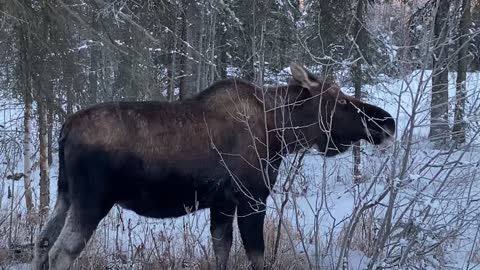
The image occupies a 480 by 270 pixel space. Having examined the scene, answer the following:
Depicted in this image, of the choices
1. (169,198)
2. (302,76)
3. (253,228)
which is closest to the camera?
(169,198)

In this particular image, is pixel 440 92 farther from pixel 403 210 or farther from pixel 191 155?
pixel 191 155

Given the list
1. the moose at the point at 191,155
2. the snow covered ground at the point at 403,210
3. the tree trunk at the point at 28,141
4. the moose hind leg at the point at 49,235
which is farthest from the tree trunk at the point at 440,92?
the tree trunk at the point at 28,141

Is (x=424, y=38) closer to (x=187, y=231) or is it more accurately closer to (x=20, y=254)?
(x=187, y=231)

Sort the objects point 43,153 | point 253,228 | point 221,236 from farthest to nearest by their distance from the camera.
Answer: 1. point 43,153
2. point 221,236
3. point 253,228

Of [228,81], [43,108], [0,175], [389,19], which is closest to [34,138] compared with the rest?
[43,108]

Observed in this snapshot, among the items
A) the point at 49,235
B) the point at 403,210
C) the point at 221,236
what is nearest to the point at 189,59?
the point at 221,236

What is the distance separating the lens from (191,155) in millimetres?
5230

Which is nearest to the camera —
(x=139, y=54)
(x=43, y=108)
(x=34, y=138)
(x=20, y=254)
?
(x=20, y=254)

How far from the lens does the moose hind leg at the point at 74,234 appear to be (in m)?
4.86

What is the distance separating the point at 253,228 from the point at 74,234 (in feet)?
5.08

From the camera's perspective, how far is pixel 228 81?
574cm

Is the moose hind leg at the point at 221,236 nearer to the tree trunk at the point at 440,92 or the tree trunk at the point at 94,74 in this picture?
the tree trunk at the point at 440,92

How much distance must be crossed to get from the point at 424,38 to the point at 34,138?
11.9m

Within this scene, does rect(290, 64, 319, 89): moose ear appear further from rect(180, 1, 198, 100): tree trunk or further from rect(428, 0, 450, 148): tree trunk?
rect(180, 1, 198, 100): tree trunk
